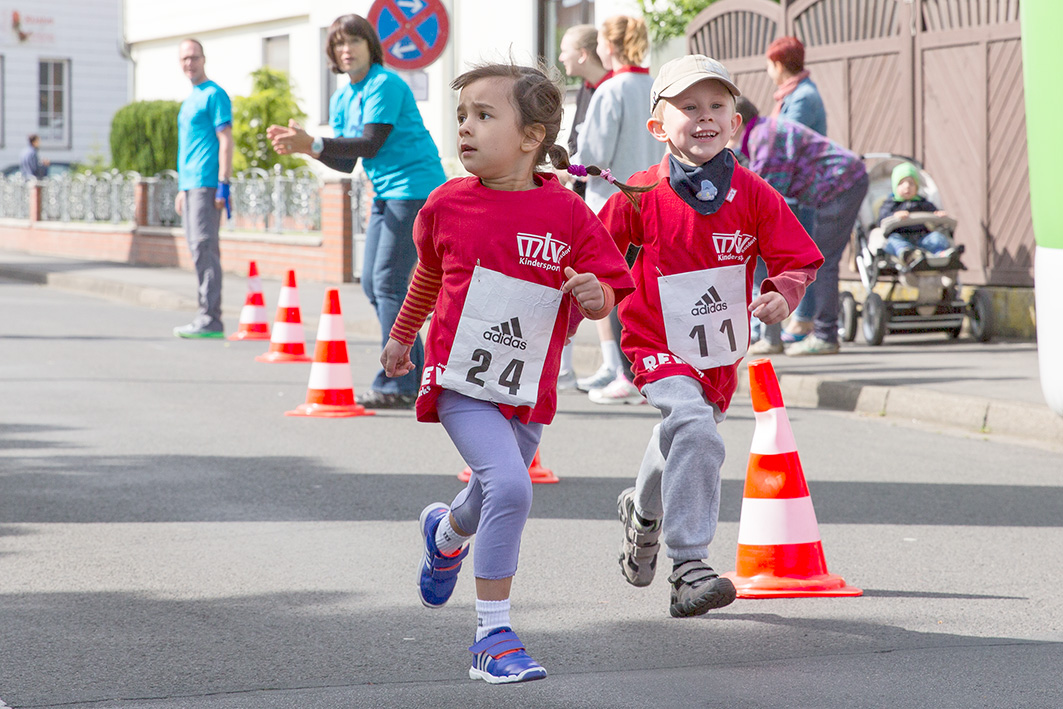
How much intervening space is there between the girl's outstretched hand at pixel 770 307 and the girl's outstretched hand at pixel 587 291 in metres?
0.62

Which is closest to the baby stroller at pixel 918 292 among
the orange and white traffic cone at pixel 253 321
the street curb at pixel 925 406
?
the street curb at pixel 925 406

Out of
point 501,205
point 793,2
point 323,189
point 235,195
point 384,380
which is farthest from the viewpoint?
point 235,195

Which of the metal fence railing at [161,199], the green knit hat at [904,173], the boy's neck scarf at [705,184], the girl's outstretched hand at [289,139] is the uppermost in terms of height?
the metal fence railing at [161,199]

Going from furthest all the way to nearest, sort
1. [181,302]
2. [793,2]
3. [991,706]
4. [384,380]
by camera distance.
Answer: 1. [181,302]
2. [793,2]
3. [384,380]
4. [991,706]

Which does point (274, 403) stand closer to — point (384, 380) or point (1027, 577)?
point (384, 380)

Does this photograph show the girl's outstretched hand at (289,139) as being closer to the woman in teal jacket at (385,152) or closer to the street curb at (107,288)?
the woman in teal jacket at (385,152)

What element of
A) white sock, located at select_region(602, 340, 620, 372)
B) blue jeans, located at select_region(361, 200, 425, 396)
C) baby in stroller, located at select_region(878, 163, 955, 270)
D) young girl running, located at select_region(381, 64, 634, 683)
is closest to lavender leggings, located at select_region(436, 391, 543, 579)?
young girl running, located at select_region(381, 64, 634, 683)

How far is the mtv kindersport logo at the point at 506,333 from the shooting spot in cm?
392

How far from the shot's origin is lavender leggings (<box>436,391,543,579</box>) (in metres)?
3.83

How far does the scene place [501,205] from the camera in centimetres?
391

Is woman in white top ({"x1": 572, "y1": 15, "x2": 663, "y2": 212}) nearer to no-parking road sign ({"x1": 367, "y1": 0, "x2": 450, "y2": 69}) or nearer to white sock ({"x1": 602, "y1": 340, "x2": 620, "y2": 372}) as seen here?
white sock ({"x1": 602, "y1": 340, "x2": 620, "y2": 372})

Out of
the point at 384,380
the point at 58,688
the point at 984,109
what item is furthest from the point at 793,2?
the point at 58,688

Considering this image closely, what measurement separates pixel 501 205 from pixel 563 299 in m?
0.30

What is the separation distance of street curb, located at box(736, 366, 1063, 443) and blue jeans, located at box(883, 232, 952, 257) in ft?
7.18
